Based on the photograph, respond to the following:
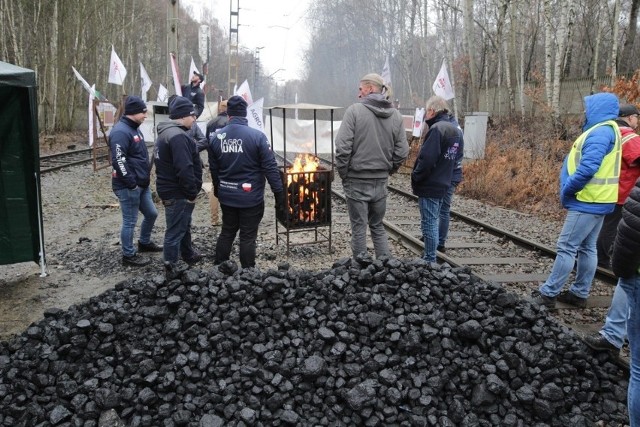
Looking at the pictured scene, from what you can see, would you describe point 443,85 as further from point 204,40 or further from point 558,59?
point 204,40

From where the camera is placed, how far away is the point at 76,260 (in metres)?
6.70

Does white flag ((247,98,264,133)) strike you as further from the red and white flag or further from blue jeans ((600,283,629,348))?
blue jeans ((600,283,629,348))

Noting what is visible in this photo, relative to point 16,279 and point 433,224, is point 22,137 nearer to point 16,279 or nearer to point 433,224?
point 16,279

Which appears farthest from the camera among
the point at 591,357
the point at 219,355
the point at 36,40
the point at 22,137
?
the point at 36,40

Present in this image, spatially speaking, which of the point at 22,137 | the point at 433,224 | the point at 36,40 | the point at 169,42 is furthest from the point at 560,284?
the point at 36,40

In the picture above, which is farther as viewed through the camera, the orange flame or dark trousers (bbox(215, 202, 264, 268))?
the orange flame

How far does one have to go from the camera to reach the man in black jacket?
8.73 ft

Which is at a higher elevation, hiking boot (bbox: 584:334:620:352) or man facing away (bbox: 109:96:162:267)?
man facing away (bbox: 109:96:162:267)

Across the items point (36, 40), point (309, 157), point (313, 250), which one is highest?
point (36, 40)

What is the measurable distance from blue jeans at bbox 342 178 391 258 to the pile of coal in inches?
Result: 56.0

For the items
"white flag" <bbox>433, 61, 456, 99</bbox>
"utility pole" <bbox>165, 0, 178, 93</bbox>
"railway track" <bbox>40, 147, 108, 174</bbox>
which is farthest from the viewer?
"railway track" <bbox>40, 147, 108, 174</bbox>

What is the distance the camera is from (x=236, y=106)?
17.3 feet

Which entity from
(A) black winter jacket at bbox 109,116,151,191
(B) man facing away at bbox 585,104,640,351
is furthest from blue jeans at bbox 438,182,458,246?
(A) black winter jacket at bbox 109,116,151,191

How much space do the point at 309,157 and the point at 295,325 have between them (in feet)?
12.6
